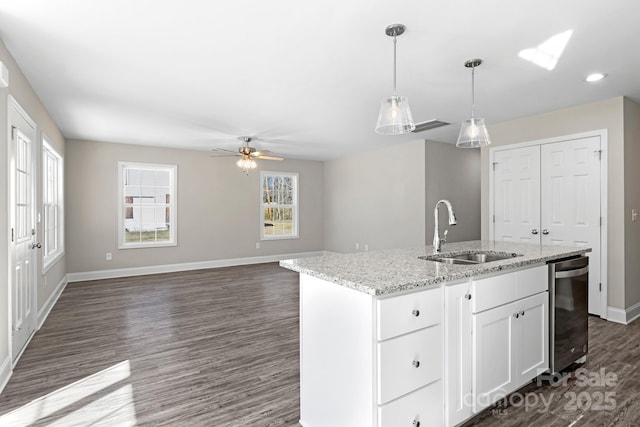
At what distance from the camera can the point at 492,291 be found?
203 centimetres

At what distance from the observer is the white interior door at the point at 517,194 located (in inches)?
178

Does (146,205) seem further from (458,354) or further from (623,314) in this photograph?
(623,314)

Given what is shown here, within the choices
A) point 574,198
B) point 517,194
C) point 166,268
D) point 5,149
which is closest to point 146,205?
point 166,268

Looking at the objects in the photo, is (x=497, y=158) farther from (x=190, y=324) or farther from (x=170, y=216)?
(x=170, y=216)

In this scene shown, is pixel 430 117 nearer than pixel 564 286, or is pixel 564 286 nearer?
pixel 564 286

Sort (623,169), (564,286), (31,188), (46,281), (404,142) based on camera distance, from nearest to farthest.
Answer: (564,286) < (31,188) < (623,169) < (46,281) < (404,142)

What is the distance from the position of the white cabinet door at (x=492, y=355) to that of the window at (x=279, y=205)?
6300 mm

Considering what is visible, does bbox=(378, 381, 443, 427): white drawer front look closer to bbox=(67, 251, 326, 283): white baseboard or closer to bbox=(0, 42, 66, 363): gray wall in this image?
bbox=(0, 42, 66, 363): gray wall

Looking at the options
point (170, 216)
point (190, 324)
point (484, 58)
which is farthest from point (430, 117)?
point (170, 216)

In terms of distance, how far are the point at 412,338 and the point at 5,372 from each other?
2.89m

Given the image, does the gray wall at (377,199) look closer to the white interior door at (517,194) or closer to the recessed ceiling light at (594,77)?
the white interior door at (517,194)

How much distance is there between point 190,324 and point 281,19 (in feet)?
10.2

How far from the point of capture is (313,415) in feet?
6.26

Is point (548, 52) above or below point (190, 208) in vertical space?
above
